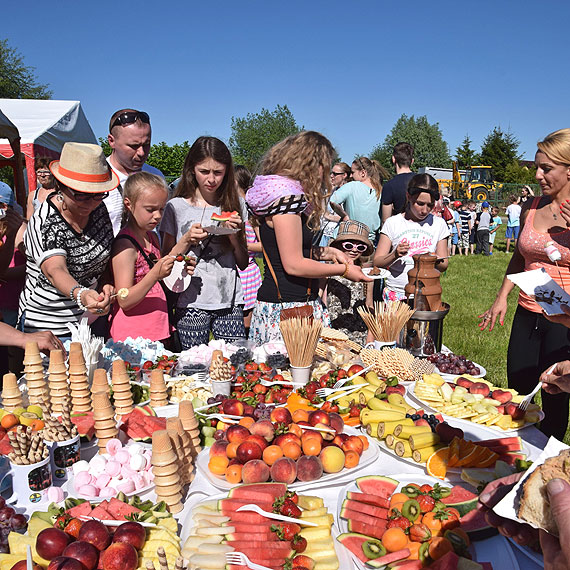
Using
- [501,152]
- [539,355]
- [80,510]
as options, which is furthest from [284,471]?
[501,152]

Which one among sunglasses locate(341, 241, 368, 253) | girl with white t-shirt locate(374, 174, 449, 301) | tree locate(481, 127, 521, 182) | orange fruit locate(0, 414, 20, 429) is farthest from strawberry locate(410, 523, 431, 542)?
tree locate(481, 127, 521, 182)

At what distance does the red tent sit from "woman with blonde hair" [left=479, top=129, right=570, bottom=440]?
855 centimetres

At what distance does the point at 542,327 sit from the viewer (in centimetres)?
291

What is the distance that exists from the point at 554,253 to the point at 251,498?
6.08 ft

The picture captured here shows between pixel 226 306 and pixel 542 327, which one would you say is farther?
pixel 226 306

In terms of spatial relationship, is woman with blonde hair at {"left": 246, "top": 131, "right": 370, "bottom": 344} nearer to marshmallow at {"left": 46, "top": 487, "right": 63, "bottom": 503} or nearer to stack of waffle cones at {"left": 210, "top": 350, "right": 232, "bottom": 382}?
stack of waffle cones at {"left": 210, "top": 350, "right": 232, "bottom": 382}

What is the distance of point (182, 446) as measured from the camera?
164cm

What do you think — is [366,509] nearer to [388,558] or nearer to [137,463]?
[388,558]

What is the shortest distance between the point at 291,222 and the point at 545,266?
1561 millimetres

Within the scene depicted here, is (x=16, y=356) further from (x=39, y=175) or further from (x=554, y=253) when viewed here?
(x=39, y=175)

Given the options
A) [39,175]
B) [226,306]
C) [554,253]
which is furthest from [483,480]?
[39,175]

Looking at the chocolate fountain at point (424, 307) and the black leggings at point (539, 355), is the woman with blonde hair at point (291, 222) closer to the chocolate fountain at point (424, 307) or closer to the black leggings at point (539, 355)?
the chocolate fountain at point (424, 307)

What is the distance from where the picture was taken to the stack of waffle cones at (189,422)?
1.77m

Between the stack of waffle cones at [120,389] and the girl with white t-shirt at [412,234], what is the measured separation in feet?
8.44
